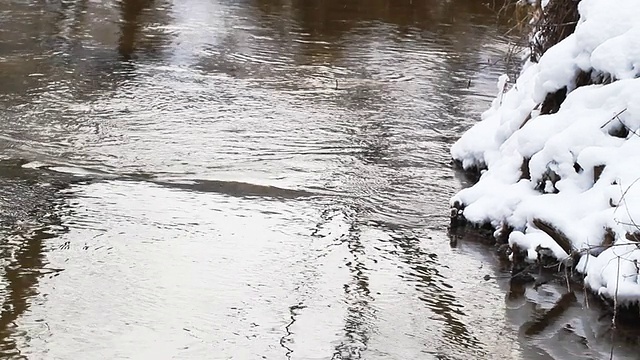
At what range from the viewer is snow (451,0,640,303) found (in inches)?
209

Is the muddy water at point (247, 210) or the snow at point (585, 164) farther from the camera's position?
the snow at point (585, 164)

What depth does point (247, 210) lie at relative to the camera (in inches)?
257

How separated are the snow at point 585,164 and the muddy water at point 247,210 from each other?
244mm

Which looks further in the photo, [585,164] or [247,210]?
[247,210]

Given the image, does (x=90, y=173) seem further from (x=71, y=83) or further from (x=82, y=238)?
(x=71, y=83)

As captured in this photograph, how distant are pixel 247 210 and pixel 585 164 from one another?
2078 mm

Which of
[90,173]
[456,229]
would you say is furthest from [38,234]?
[456,229]

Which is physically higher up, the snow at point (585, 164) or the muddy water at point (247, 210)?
the snow at point (585, 164)

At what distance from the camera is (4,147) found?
757cm

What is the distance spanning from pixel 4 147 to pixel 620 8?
4.39 metres

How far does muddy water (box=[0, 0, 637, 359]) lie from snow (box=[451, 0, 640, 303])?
0.24 meters

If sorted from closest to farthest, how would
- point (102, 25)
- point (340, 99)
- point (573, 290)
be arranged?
point (573, 290) → point (340, 99) → point (102, 25)

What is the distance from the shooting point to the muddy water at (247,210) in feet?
15.9

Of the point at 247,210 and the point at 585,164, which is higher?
the point at 585,164
